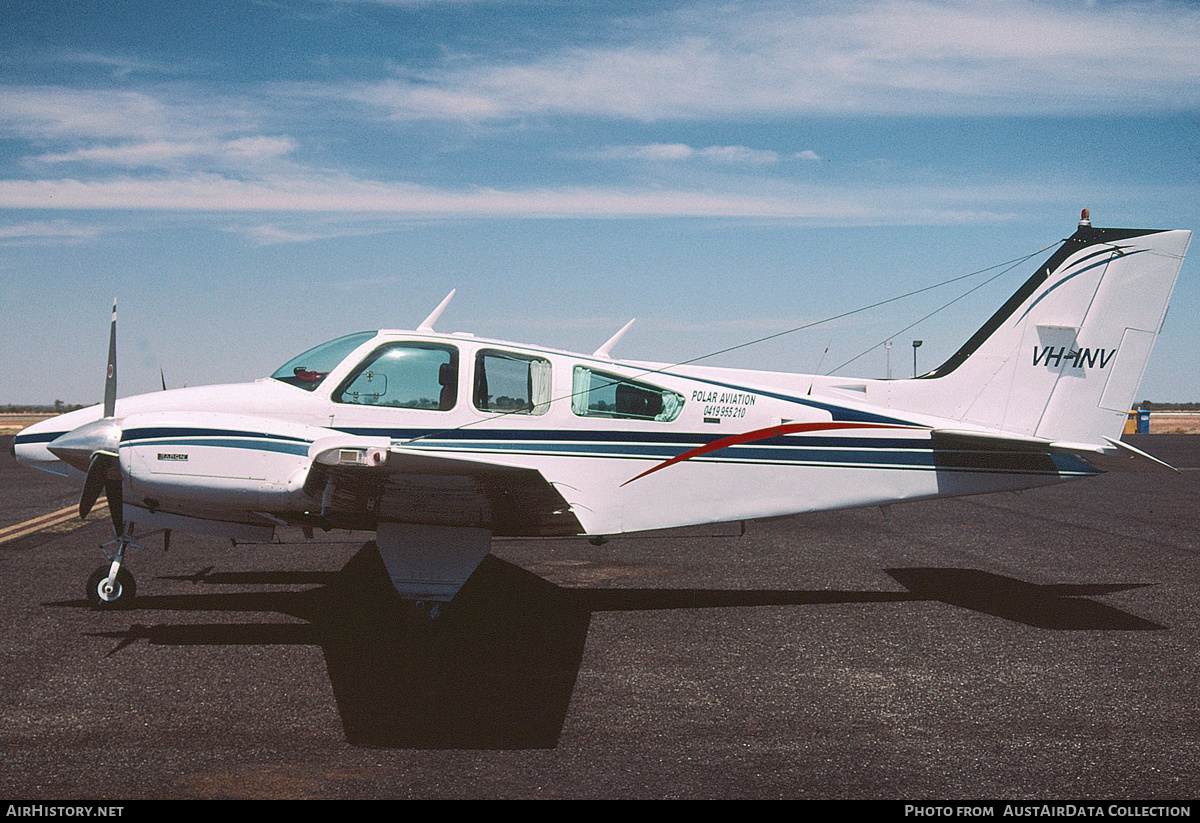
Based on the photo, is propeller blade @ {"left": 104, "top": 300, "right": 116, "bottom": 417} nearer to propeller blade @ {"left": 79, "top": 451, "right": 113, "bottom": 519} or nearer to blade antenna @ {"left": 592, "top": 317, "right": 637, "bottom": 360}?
propeller blade @ {"left": 79, "top": 451, "right": 113, "bottom": 519}

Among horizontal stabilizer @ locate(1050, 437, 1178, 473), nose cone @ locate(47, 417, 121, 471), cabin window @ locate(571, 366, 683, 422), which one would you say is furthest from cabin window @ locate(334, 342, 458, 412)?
horizontal stabilizer @ locate(1050, 437, 1178, 473)

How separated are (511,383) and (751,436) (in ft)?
7.39

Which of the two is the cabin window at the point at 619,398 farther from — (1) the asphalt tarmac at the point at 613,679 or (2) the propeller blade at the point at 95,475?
(2) the propeller blade at the point at 95,475

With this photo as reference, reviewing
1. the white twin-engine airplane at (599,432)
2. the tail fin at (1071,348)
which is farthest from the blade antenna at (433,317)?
Result: the tail fin at (1071,348)

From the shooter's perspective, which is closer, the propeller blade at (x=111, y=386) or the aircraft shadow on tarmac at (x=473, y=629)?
the aircraft shadow on tarmac at (x=473, y=629)

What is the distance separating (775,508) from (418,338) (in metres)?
3.59

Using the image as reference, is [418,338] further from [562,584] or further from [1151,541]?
[1151,541]

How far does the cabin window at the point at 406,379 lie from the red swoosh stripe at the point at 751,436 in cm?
182

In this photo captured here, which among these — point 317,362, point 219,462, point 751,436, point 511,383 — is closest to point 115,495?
point 219,462

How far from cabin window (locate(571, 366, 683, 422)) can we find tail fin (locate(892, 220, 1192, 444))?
2.47 metres

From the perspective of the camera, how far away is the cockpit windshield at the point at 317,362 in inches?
308

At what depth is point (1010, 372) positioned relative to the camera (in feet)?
29.3

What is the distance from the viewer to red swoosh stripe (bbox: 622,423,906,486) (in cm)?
811
